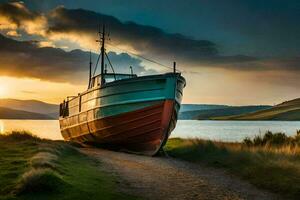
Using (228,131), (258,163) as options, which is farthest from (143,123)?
(228,131)

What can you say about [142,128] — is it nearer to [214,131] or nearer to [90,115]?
[90,115]

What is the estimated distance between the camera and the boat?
23.5m

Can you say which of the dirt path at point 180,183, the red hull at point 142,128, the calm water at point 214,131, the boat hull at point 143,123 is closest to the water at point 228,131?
the calm water at point 214,131

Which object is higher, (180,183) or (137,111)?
(137,111)

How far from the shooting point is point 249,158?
53.5 feet

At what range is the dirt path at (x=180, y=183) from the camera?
11.1 meters

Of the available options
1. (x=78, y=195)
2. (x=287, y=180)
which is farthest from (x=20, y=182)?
(x=287, y=180)

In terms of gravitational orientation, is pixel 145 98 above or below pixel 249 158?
above

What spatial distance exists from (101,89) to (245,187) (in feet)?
52.0

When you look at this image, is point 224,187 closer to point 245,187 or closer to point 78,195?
point 245,187

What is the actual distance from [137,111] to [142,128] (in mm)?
1003

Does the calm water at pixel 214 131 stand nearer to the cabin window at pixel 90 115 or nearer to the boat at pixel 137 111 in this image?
the boat at pixel 137 111

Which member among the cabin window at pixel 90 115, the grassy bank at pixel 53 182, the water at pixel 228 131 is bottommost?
the grassy bank at pixel 53 182

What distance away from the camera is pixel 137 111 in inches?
952
